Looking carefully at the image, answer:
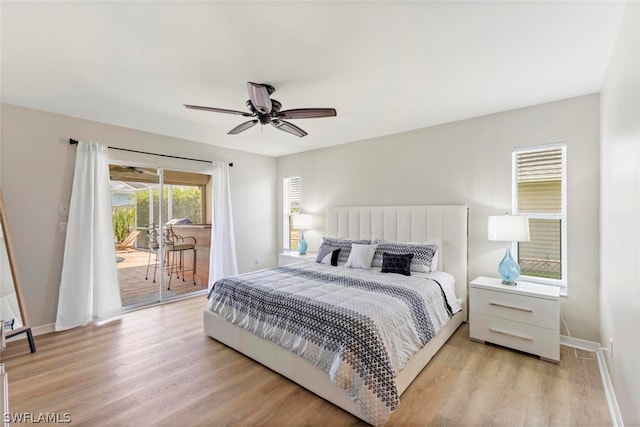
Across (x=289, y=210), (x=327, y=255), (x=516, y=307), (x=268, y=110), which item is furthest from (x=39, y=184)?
(x=516, y=307)

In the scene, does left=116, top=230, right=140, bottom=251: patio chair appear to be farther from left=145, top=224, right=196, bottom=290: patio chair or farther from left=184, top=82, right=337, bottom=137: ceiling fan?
left=184, top=82, right=337, bottom=137: ceiling fan

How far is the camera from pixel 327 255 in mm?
3891

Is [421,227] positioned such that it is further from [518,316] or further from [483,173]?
[518,316]

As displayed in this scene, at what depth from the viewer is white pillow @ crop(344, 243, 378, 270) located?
3.51 m

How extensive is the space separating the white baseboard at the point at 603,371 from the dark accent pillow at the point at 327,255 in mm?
2588

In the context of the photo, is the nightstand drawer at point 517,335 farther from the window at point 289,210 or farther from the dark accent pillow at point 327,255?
the window at point 289,210

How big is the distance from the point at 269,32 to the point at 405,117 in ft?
7.06

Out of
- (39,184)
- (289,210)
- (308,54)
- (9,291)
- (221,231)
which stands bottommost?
(9,291)

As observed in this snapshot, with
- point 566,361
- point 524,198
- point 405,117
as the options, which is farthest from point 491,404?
point 405,117

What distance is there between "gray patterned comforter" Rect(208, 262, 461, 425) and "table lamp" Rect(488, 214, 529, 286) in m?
0.59

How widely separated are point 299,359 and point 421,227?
239cm

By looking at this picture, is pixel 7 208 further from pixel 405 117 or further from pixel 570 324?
pixel 570 324

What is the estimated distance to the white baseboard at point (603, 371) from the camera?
70.5 inches

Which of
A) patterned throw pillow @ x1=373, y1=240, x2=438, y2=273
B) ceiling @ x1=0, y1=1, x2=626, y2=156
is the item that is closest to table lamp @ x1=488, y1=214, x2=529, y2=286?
patterned throw pillow @ x1=373, y1=240, x2=438, y2=273
